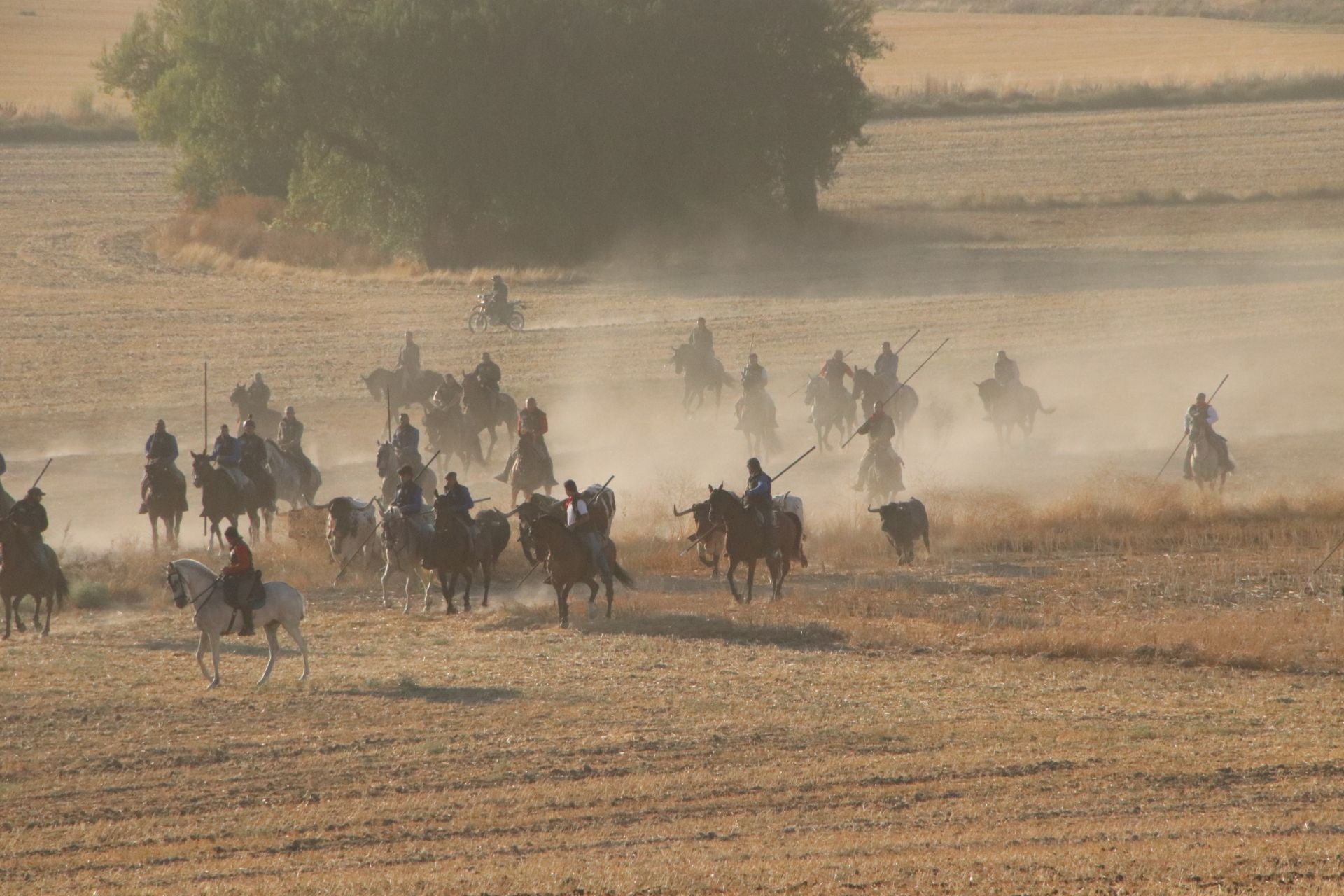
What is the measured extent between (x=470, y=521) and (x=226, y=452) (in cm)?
504

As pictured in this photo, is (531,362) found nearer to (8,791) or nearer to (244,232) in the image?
(244,232)

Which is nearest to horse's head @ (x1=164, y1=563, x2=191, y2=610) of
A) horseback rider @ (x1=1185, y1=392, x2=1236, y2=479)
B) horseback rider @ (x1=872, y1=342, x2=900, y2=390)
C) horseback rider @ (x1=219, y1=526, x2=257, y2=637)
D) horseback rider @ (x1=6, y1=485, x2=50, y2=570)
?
horseback rider @ (x1=219, y1=526, x2=257, y2=637)

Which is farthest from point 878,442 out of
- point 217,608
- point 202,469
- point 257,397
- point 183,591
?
point 183,591

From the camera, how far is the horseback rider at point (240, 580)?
1642cm

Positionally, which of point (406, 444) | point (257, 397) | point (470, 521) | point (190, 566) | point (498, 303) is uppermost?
point (498, 303)

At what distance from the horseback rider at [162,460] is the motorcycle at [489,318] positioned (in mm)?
19512

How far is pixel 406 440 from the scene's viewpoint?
25312 mm

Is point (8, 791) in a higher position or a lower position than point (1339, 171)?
lower

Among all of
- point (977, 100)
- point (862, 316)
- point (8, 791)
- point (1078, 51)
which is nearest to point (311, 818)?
Result: point (8, 791)

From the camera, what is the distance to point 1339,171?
61906mm

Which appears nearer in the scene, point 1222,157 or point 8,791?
point 8,791

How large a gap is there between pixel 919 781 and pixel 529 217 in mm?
43587

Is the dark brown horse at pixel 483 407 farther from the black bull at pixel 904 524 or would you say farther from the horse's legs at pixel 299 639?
the horse's legs at pixel 299 639

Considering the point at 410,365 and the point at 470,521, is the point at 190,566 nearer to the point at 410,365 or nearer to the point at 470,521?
the point at 470,521
